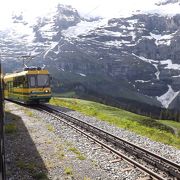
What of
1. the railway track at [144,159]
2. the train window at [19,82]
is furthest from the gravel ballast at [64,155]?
the train window at [19,82]

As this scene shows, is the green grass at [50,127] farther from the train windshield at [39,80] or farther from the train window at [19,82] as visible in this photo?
the train window at [19,82]

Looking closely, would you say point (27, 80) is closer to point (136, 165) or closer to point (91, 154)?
point (91, 154)

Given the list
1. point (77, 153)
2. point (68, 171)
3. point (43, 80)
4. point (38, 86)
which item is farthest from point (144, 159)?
point (43, 80)

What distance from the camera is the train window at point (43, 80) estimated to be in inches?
1971

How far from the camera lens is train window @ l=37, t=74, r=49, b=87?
5006 cm

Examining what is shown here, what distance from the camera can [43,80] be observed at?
5056 cm

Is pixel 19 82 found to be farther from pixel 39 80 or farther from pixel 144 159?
pixel 144 159

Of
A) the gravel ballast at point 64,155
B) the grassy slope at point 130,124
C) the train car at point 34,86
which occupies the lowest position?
the grassy slope at point 130,124

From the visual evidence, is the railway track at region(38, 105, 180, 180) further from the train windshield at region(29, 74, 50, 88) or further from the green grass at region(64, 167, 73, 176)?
the train windshield at region(29, 74, 50, 88)

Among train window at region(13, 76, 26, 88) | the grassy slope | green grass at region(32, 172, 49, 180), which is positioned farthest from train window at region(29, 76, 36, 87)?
green grass at region(32, 172, 49, 180)

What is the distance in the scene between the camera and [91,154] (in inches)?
845

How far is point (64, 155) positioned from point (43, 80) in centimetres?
2989

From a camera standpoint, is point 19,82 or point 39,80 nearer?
point 39,80

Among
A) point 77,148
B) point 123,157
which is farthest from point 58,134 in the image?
point 123,157
